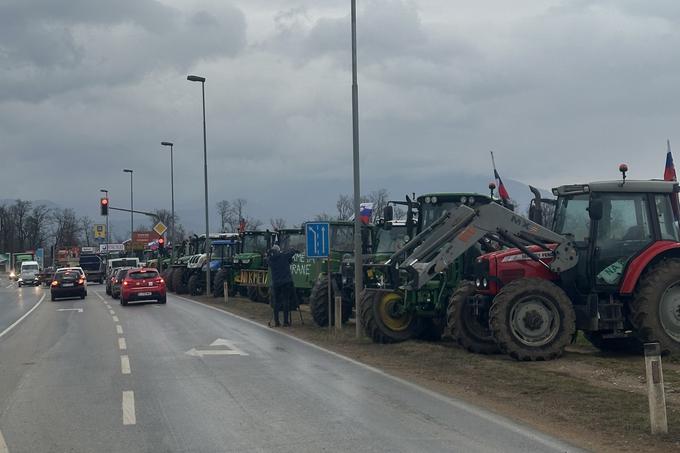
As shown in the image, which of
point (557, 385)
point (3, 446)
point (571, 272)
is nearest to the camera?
point (3, 446)

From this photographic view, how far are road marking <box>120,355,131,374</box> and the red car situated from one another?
18068 mm

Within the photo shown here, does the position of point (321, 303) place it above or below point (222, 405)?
above

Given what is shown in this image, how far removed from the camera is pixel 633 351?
14.4 m

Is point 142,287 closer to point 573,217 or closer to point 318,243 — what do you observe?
point 318,243

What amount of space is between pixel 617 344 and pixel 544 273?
2043 mm

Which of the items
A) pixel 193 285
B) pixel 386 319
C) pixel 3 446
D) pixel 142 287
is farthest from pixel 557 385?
pixel 193 285

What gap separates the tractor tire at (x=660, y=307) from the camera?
1303 centimetres

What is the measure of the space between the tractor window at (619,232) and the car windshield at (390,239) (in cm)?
684

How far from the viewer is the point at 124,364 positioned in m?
13.7

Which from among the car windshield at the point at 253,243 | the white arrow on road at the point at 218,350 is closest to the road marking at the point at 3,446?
the white arrow on road at the point at 218,350

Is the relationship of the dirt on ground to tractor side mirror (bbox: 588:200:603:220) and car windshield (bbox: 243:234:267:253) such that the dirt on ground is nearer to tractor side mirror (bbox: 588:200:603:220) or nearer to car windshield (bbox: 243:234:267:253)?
tractor side mirror (bbox: 588:200:603:220)

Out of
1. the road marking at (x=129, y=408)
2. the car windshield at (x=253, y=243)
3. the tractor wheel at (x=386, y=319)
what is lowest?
the road marking at (x=129, y=408)

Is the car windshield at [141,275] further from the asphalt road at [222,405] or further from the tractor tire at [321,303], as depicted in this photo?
the asphalt road at [222,405]

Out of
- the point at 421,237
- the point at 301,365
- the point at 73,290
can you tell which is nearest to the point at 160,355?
the point at 301,365
